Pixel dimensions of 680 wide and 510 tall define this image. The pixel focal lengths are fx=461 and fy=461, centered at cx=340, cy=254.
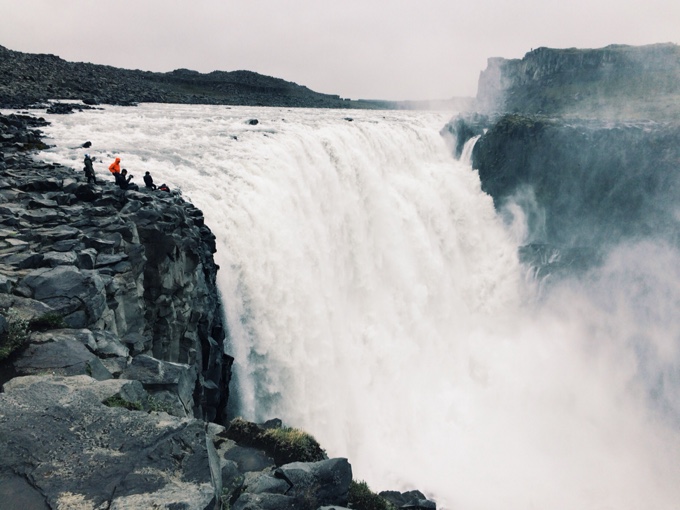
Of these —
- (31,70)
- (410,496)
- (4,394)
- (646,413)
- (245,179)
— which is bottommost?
(646,413)

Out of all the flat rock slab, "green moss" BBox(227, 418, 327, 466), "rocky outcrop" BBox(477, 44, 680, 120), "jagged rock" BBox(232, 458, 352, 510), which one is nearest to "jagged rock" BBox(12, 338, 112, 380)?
the flat rock slab

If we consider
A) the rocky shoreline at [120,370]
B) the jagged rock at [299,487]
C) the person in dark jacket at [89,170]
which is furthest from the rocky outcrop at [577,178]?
the jagged rock at [299,487]

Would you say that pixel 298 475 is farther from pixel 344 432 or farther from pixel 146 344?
pixel 344 432

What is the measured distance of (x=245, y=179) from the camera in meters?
22.6

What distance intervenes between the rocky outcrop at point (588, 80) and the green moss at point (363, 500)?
73813 millimetres

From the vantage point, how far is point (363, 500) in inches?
400

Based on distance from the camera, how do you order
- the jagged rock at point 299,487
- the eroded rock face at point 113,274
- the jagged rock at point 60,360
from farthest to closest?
1. the eroded rock face at point 113,274
2. the jagged rock at point 60,360
3. the jagged rock at point 299,487

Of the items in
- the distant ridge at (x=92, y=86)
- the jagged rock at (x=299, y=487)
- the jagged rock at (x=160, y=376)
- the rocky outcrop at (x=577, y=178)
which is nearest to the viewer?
the jagged rock at (x=299, y=487)

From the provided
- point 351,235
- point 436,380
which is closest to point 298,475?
point 351,235

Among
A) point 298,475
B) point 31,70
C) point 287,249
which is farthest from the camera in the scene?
point 31,70

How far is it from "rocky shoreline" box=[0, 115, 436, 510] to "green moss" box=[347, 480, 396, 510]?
0.04 meters

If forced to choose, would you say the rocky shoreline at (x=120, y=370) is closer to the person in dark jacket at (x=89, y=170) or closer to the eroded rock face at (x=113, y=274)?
the eroded rock face at (x=113, y=274)

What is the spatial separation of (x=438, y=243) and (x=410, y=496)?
84.7 ft

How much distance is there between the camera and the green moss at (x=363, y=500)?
1005 cm
